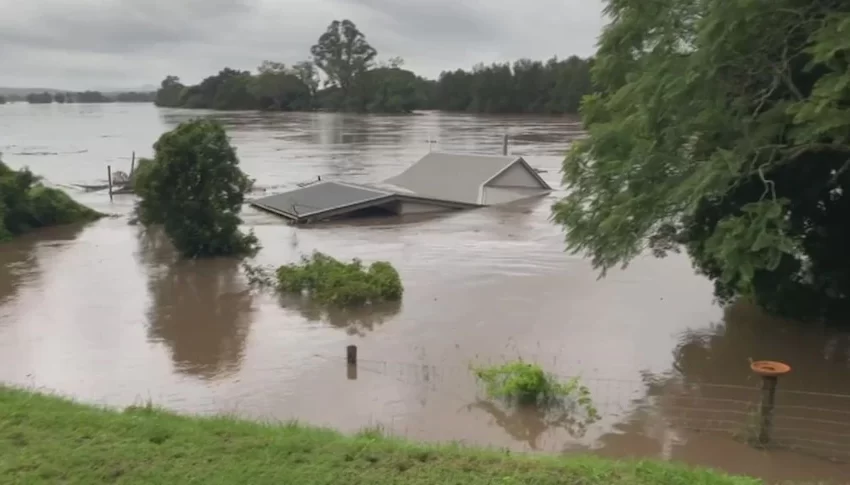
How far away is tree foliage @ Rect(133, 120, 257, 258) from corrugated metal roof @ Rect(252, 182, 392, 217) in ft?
22.2

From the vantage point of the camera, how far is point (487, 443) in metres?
9.67

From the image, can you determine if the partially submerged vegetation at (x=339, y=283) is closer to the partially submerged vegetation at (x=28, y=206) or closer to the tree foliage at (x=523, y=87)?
the partially submerged vegetation at (x=28, y=206)

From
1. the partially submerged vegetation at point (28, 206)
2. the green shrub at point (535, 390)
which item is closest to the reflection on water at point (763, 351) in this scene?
the green shrub at point (535, 390)

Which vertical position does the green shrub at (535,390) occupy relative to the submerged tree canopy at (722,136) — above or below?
below

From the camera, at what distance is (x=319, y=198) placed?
101 ft

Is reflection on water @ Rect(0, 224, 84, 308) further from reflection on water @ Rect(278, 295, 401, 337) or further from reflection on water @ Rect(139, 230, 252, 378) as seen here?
reflection on water @ Rect(278, 295, 401, 337)

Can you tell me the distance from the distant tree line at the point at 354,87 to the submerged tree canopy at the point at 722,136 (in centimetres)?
8340

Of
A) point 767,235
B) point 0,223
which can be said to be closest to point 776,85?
point 767,235

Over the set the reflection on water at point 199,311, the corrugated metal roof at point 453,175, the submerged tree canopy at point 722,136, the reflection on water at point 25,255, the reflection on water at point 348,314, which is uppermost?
the submerged tree canopy at point 722,136

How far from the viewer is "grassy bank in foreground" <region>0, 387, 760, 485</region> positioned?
541 cm

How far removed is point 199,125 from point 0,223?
8.44 metres

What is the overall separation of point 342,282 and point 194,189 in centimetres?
712

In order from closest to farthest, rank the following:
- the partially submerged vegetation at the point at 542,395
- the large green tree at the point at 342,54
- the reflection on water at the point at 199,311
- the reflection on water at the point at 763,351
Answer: the partially submerged vegetation at the point at 542,395 < the reflection on water at the point at 763,351 < the reflection on water at the point at 199,311 < the large green tree at the point at 342,54

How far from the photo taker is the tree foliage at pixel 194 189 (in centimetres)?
2194
